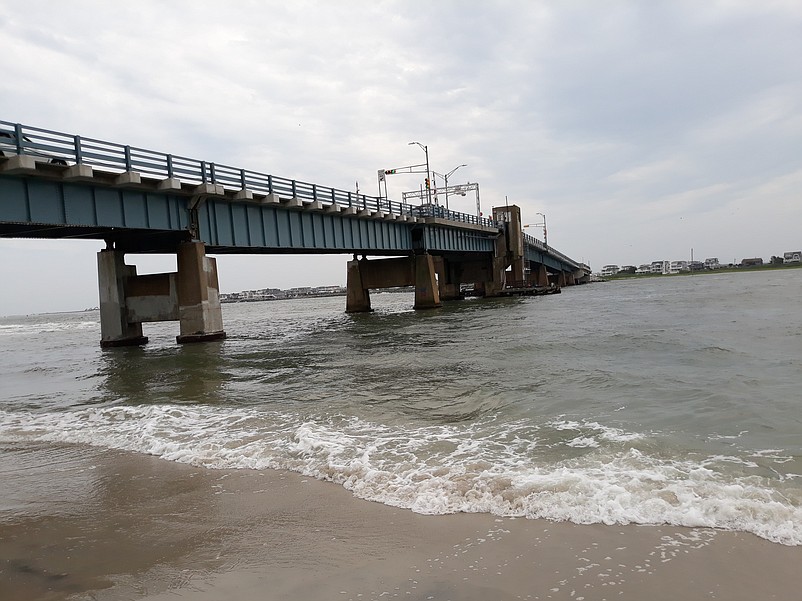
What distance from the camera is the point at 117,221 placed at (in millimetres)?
24719

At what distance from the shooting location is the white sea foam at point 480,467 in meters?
5.53

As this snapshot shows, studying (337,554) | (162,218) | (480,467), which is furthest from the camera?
(162,218)

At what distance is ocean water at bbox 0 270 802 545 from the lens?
6.03 meters

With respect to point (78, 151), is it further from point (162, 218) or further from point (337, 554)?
point (337, 554)

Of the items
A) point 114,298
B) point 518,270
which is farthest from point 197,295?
point 518,270

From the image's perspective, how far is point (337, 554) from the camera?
4.93 m

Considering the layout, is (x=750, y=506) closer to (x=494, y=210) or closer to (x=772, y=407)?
(x=772, y=407)

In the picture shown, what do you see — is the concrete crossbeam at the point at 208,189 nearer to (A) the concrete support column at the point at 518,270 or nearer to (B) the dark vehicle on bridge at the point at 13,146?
(B) the dark vehicle on bridge at the point at 13,146

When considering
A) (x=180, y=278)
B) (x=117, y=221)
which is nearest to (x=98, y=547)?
(x=117, y=221)

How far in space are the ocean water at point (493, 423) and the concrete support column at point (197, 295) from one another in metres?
8.35

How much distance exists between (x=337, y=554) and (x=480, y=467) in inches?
105

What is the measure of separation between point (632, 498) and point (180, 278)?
2726 centimetres

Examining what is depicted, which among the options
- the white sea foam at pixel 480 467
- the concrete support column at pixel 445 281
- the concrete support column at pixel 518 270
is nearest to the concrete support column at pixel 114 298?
the white sea foam at pixel 480 467

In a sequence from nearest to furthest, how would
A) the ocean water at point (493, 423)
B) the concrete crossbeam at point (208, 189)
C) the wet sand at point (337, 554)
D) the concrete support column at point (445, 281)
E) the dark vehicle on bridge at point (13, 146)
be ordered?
the wet sand at point (337, 554)
the ocean water at point (493, 423)
the dark vehicle on bridge at point (13, 146)
the concrete crossbeam at point (208, 189)
the concrete support column at point (445, 281)
